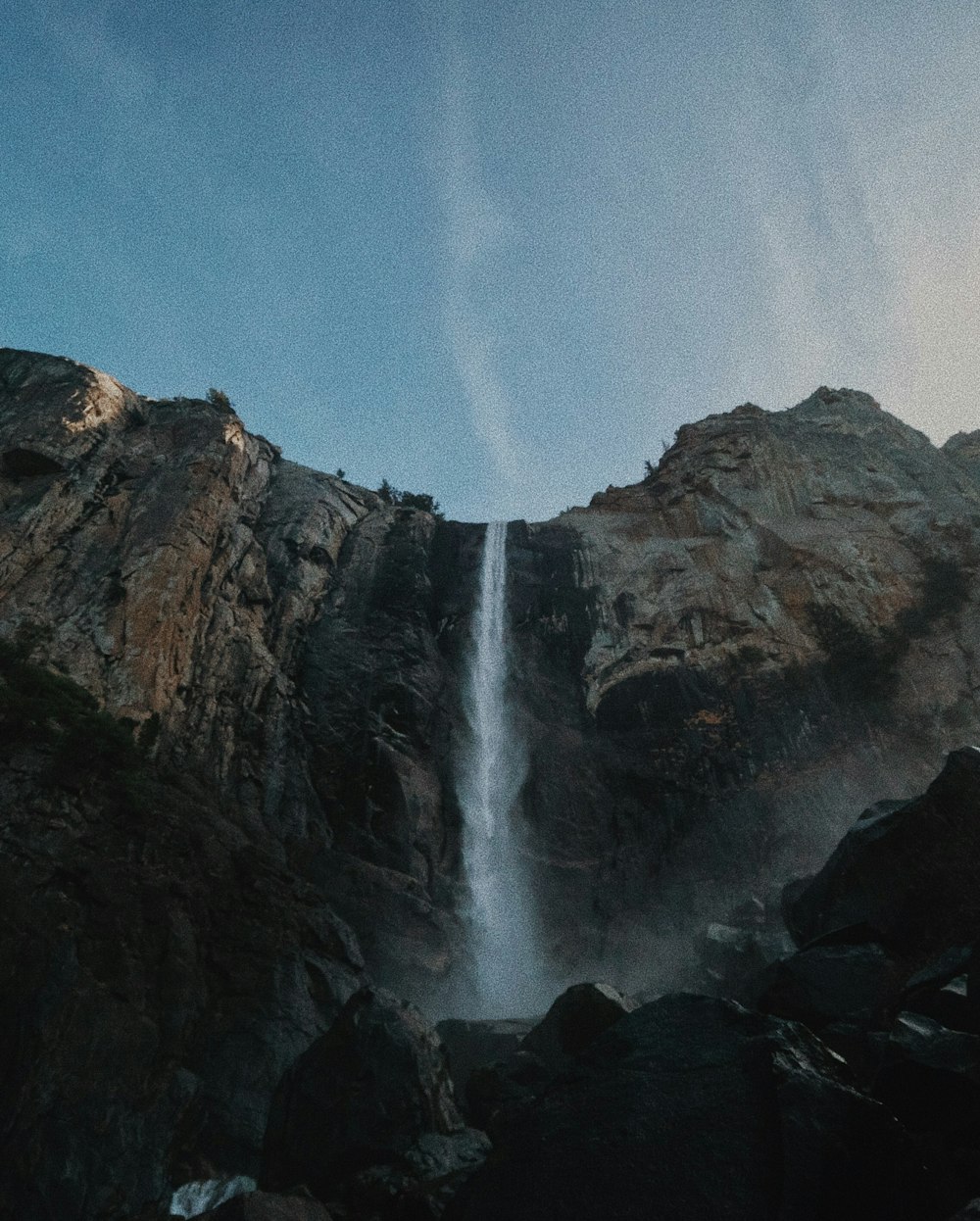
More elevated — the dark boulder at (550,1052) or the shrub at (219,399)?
the shrub at (219,399)

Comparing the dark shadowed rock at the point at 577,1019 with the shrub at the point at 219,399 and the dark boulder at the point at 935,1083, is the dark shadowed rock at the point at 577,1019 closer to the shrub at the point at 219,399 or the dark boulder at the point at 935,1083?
the dark boulder at the point at 935,1083

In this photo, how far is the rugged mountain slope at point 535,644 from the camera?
20.8 meters

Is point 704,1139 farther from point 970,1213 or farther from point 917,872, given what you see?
point 917,872

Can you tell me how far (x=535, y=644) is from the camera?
101 feet

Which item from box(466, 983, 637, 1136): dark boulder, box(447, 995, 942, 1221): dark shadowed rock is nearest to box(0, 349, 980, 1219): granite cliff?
box(466, 983, 637, 1136): dark boulder

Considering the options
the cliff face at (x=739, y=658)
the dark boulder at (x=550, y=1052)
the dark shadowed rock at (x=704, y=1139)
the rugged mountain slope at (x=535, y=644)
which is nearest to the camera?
the dark shadowed rock at (x=704, y=1139)

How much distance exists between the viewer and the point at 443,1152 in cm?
872

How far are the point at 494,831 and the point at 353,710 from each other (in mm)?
6030

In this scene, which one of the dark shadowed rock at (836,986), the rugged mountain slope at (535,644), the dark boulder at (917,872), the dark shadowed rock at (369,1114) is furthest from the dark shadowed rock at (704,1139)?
the rugged mountain slope at (535,644)

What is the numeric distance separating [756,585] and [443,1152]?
25.1m

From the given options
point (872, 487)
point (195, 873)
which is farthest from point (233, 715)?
point (872, 487)

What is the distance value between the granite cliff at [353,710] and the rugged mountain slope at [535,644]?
0.11 metres

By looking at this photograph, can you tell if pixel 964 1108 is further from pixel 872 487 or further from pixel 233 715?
pixel 872 487

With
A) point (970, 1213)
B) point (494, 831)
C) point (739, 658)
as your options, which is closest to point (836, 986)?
point (970, 1213)
